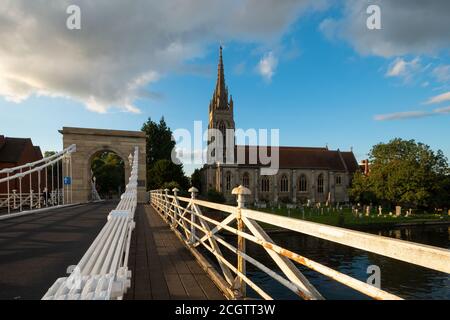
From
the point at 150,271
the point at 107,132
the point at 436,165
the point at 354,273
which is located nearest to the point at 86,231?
the point at 150,271

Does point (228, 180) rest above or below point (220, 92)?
below

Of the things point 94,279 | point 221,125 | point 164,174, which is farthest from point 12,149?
point 94,279

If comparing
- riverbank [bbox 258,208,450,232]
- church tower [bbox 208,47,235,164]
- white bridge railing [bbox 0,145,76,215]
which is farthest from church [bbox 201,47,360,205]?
white bridge railing [bbox 0,145,76,215]

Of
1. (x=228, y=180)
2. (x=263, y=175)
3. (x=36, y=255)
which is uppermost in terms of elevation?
(x=36, y=255)

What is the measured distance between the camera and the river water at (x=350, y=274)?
1487 centimetres

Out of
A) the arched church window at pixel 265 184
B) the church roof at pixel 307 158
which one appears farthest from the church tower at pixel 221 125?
the arched church window at pixel 265 184

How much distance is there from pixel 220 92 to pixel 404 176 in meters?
38.6

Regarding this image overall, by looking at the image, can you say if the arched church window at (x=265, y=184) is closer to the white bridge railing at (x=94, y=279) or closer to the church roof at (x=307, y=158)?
the church roof at (x=307, y=158)

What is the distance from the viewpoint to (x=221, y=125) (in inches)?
2534

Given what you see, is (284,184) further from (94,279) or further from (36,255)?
(94,279)

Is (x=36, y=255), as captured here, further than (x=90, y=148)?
No

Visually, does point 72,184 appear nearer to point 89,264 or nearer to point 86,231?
point 86,231
